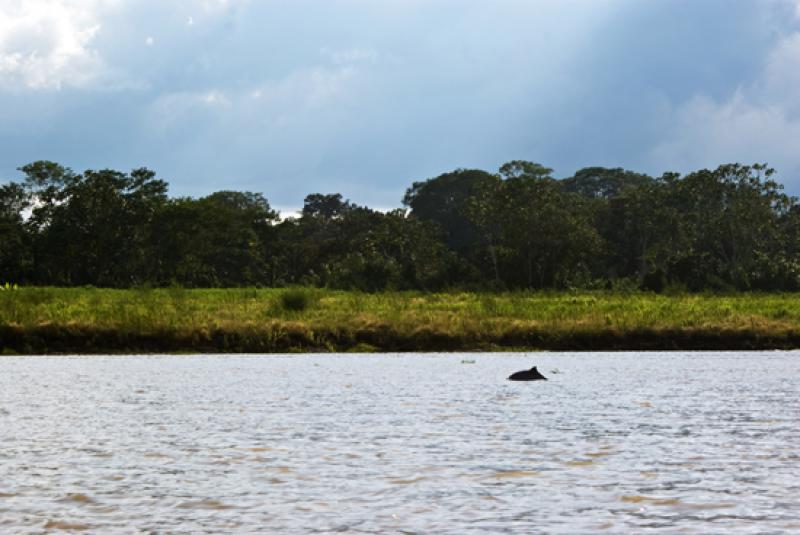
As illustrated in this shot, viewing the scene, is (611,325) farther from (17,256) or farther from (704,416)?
(17,256)

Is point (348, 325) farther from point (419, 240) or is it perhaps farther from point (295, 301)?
point (419, 240)

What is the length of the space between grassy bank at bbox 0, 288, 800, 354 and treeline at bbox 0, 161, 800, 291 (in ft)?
71.5

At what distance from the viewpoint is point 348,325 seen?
31.7 meters

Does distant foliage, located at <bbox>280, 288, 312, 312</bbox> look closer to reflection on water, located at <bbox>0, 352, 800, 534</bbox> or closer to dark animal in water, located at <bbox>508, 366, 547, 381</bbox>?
reflection on water, located at <bbox>0, 352, 800, 534</bbox>

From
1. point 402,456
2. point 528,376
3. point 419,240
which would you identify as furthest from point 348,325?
point 419,240

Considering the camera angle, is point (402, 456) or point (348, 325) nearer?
point (402, 456)

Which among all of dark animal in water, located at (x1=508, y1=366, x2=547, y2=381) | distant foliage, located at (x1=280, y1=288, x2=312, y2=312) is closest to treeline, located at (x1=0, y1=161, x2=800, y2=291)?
distant foliage, located at (x1=280, y1=288, x2=312, y2=312)

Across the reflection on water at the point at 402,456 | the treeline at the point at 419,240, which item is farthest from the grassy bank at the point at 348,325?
the treeline at the point at 419,240

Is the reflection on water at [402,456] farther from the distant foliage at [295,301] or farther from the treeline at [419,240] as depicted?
the treeline at [419,240]

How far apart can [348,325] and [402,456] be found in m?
22.7

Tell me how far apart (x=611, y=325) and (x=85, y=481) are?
26.6 m

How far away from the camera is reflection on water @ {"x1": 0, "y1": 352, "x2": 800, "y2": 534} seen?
635 centimetres

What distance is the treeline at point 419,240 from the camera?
226 feet

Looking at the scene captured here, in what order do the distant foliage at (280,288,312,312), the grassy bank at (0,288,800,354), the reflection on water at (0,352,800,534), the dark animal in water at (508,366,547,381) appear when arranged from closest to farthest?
1. the reflection on water at (0,352,800,534)
2. the dark animal in water at (508,366,547,381)
3. the grassy bank at (0,288,800,354)
4. the distant foliage at (280,288,312,312)
